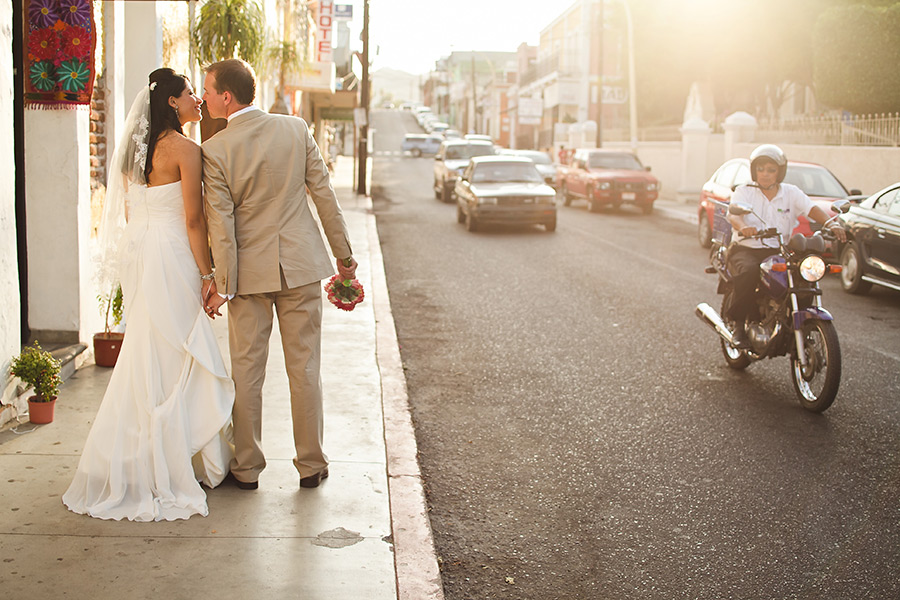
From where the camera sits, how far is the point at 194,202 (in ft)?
15.0

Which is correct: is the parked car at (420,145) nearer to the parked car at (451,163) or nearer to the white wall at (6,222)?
the parked car at (451,163)

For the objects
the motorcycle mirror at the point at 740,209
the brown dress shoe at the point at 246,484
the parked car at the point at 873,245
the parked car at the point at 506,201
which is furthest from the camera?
the parked car at the point at 506,201

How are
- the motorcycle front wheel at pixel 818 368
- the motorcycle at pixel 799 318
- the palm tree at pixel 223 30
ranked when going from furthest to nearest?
the palm tree at pixel 223 30, the motorcycle at pixel 799 318, the motorcycle front wheel at pixel 818 368

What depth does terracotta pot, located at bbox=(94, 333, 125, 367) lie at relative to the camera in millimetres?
7059

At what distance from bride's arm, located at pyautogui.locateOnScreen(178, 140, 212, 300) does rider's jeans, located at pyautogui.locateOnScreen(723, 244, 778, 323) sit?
4285 mm

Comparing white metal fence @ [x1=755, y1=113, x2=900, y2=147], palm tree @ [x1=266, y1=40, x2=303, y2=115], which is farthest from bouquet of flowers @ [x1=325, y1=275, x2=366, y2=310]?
white metal fence @ [x1=755, y1=113, x2=900, y2=147]

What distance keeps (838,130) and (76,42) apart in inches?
773

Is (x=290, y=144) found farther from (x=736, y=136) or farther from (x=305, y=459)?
(x=736, y=136)

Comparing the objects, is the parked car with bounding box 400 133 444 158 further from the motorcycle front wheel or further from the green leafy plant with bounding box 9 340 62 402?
the green leafy plant with bounding box 9 340 62 402

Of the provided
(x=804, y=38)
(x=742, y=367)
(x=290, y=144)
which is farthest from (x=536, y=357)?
(x=804, y=38)

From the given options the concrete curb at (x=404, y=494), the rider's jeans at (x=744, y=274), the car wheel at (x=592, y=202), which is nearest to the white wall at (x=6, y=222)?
the concrete curb at (x=404, y=494)

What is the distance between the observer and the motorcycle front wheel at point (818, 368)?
6457 mm

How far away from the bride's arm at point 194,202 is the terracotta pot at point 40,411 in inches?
65.4

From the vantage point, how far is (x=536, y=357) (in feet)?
27.7
